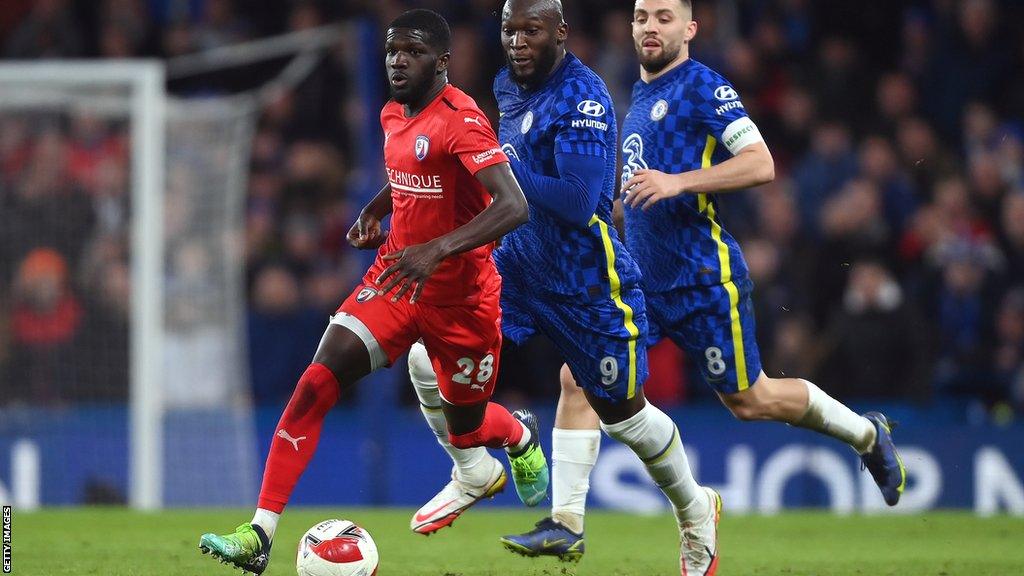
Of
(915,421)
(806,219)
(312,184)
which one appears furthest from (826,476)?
(312,184)

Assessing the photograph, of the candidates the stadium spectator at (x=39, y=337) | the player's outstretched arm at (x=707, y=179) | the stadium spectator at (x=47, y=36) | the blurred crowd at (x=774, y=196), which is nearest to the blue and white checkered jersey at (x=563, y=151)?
the player's outstretched arm at (x=707, y=179)

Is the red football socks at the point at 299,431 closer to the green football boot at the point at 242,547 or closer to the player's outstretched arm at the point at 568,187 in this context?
the green football boot at the point at 242,547

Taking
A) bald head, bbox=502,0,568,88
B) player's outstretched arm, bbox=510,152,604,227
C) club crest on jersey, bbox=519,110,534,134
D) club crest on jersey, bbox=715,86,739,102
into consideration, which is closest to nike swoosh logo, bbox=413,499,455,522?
player's outstretched arm, bbox=510,152,604,227

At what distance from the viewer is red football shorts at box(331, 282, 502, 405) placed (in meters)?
6.08

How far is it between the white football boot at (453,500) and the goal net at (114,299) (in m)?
5.13

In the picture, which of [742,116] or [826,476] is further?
[826,476]

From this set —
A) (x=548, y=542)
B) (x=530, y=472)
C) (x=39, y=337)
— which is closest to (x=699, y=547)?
(x=548, y=542)

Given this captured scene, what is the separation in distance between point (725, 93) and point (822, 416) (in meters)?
1.52

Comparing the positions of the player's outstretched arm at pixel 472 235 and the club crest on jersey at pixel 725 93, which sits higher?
the club crest on jersey at pixel 725 93

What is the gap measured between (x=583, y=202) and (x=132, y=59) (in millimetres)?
9904

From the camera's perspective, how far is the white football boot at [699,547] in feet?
21.3

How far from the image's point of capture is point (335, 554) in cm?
593

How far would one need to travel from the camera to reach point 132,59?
15.0 metres

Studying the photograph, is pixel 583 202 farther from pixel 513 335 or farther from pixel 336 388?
pixel 336 388
